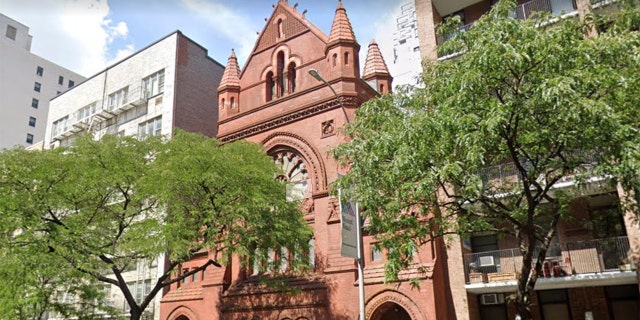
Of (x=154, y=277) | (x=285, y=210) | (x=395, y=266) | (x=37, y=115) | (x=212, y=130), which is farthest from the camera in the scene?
(x=37, y=115)

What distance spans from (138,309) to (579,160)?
18011 millimetres

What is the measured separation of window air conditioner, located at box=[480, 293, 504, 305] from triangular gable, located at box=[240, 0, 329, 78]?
55.4ft

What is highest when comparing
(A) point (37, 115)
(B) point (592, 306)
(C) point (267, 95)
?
(A) point (37, 115)

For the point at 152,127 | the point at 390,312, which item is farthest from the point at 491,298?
the point at 152,127

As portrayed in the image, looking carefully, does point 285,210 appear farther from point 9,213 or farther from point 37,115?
point 37,115

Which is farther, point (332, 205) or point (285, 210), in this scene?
point (332, 205)

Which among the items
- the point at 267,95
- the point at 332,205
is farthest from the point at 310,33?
the point at 332,205

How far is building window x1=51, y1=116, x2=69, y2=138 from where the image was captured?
4806 cm

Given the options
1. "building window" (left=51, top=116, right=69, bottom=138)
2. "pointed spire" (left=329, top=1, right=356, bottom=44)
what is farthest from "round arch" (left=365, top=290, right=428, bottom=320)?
"building window" (left=51, top=116, right=69, bottom=138)

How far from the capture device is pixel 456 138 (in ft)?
42.3

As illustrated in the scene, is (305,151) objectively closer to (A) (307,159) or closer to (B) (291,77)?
(A) (307,159)

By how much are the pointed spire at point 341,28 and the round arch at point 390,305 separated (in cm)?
1380

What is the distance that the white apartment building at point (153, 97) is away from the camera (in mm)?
37562

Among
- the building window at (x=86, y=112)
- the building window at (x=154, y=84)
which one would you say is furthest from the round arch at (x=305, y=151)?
the building window at (x=86, y=112)
